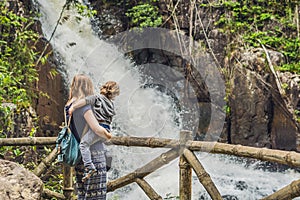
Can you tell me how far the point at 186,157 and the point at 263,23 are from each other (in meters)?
5.49

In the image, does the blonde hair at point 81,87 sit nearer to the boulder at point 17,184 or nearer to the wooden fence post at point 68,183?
the boulder at point 17,184

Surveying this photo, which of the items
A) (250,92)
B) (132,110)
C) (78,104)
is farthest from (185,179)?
(132,110)

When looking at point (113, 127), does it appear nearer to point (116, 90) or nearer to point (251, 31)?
point (251, 31)

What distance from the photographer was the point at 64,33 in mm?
8242

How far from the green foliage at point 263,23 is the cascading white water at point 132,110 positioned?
5.95 ft

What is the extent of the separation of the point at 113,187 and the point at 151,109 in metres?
4.71

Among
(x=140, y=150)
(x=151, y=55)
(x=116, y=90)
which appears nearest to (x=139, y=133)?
(x=140, y=150)

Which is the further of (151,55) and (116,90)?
(151,55)

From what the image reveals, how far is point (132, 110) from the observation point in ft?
27.1

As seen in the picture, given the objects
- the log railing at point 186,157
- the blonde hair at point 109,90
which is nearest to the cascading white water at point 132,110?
the log railing at point 186,157

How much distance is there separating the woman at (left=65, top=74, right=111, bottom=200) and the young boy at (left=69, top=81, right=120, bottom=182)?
0.04m

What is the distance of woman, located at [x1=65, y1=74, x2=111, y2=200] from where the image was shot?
284cm

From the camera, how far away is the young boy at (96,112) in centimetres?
288

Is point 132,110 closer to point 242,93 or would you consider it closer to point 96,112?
point 242,93
